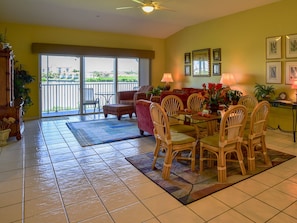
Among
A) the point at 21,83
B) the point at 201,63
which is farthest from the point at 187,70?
the point at 21,83

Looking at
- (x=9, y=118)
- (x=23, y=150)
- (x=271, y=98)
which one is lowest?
(x=23, y=150)

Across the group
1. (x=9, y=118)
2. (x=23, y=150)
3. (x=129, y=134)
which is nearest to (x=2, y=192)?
(x=23, y=150)

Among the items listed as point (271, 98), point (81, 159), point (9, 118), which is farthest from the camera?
point (271, 98)

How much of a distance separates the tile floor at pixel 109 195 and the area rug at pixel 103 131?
818 millimetres

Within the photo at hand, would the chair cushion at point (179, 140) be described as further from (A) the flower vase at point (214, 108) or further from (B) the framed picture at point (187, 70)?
(B) the framed picture at point (187, 70)

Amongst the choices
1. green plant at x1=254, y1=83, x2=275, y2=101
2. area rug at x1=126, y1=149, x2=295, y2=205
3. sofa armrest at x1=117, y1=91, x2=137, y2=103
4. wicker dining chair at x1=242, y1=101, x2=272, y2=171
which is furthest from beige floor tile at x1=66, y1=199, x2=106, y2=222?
sofa armrest at x1=117, y1=91, x2=137, y2=103

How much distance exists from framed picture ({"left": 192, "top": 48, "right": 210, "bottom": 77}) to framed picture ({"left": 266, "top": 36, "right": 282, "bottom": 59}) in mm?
1900

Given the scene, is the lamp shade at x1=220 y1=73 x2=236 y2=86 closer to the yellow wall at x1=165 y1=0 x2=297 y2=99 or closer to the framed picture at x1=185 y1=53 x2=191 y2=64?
the yellow wall at x1=165 y1=0 x2=297 y2=99

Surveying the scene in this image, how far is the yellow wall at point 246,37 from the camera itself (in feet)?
17.0

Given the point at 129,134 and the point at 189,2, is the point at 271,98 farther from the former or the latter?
the point at 129,134

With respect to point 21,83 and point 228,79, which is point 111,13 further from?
point 228,79

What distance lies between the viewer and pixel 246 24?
5.91 m

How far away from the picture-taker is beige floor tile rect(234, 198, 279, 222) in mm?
2119

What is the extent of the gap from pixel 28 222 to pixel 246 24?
6159 mm
